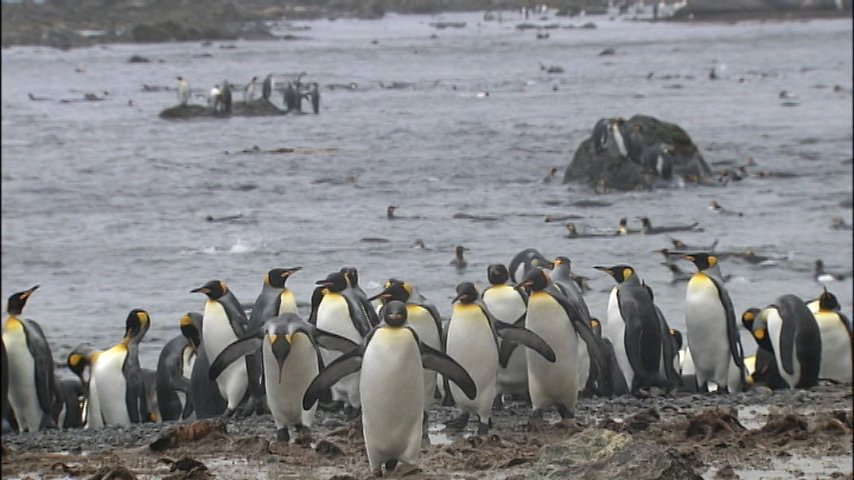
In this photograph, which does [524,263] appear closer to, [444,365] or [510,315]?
[510,315]

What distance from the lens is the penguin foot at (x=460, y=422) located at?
20.2ft

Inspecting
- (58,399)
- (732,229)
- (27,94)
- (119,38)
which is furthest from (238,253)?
(119,38)

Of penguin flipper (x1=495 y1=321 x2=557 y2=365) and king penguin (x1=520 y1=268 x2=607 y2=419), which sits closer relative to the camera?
penguin flipper (x1=495 y1=321 x2=557 y2=365)

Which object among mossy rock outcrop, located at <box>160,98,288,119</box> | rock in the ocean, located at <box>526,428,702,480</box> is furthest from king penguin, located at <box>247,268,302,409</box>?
mossy rock outcrop, located at <box>160,98,288,119</box>

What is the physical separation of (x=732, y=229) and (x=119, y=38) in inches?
1875

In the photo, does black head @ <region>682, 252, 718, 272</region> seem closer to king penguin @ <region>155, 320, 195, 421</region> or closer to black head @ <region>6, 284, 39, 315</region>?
king penguin @ <region>155, 320, 195, 421</region>

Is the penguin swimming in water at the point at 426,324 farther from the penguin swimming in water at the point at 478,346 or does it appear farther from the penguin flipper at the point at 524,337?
the penguin flipper at the point at 524,337

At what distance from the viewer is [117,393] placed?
7.13 metres

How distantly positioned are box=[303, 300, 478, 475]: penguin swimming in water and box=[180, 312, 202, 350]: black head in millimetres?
2260

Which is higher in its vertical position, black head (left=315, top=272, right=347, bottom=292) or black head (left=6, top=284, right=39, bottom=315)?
black head (left=315, top=272, right=347, bottom=292)

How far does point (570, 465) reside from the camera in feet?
14.6

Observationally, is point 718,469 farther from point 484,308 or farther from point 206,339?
point 206,339

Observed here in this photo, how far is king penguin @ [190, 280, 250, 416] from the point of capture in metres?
6.84

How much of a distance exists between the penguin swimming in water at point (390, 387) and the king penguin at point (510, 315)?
141 cm
